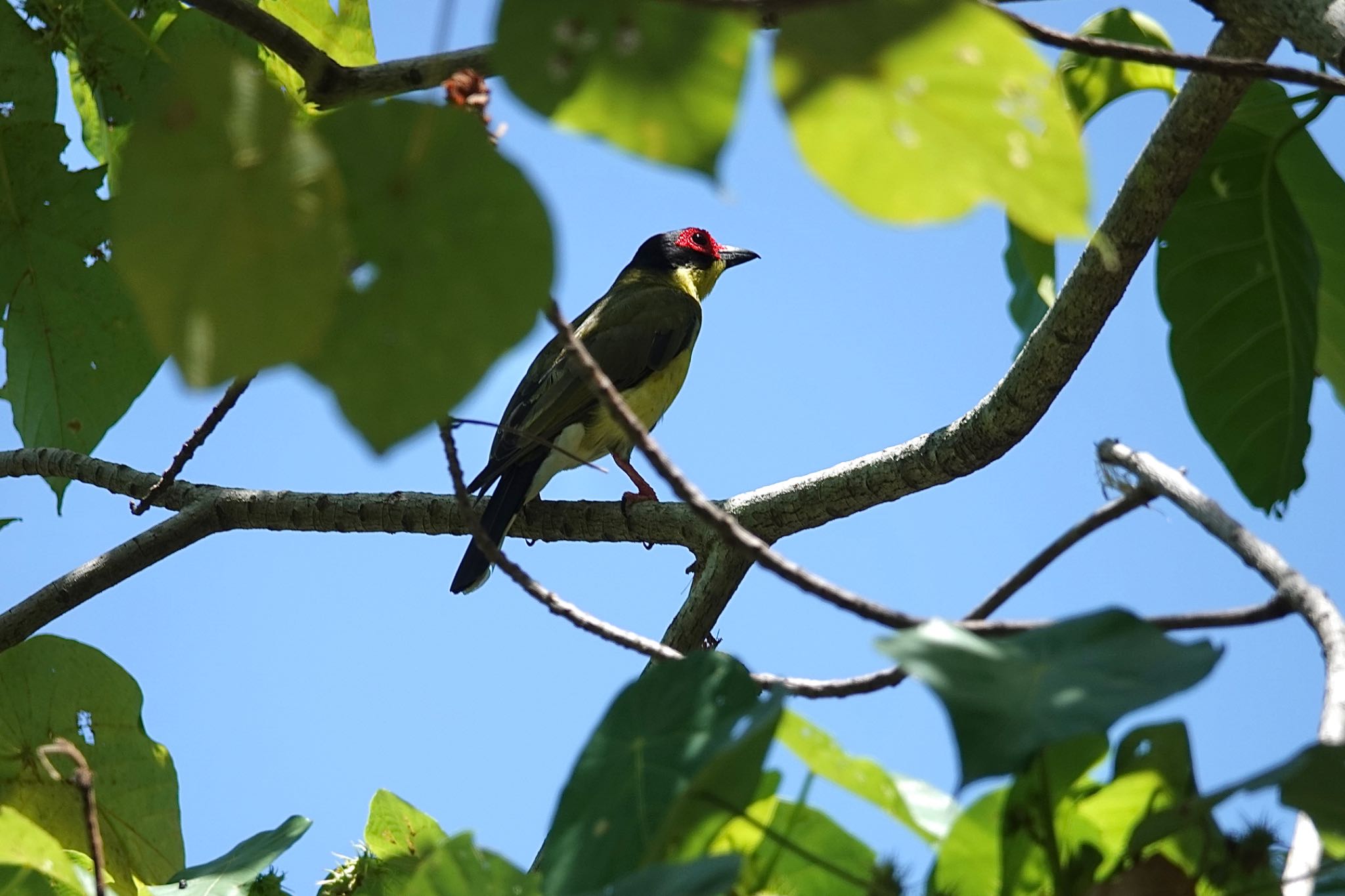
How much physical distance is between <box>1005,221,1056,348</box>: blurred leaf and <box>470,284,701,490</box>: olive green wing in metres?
1.72

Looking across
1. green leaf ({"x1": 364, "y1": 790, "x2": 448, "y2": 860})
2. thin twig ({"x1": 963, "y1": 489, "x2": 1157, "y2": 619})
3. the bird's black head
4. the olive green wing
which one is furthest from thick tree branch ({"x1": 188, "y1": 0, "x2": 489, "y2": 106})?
the bird's black head

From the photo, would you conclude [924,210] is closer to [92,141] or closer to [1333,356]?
[1333,356]

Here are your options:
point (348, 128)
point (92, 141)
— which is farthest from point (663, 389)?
point (348, 128)

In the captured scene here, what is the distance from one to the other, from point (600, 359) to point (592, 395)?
3.45ft

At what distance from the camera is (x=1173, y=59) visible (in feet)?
3.11

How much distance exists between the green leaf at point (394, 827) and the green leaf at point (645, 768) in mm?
1322

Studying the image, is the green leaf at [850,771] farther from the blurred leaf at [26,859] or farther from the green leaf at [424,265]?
the blurred leaf at [26,859]

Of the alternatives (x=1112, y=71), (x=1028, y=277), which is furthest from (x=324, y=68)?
(x=1028, y=277)

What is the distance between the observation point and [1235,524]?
3.62 ft

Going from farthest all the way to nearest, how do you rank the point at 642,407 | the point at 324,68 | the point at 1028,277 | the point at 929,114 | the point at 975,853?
the point at 642,407 < the point at 1028,277 < the point at 324,68 < the point at 975,853 < the point at 929,114

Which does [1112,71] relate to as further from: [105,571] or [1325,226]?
[105,571]

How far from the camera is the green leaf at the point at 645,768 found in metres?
0.93

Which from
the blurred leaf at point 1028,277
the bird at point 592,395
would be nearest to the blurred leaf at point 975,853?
the blurred leaf at point 1028,277

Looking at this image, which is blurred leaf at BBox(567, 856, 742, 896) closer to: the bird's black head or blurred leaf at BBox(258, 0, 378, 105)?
blurred leaf at BBox(258, 0, 378, 105)
